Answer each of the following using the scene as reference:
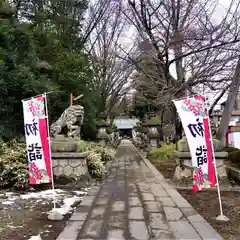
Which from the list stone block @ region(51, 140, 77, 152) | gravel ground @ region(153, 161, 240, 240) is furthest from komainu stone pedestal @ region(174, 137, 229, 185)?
stone block @ region(51, 140, 77, 152)

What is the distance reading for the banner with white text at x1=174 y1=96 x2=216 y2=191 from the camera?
460 centimetres

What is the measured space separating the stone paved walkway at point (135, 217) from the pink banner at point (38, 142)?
3.01ft

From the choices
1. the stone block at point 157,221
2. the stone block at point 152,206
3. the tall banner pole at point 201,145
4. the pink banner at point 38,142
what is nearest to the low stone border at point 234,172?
the tall banner pole at point 201,145

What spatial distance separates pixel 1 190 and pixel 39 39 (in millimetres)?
10229

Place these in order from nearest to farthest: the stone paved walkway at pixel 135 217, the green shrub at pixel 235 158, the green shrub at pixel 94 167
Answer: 1. the stone paved walkway at pixel 135 217
2. the green shrub at pixel 94 167
3. the green shrub at pixel 235 158

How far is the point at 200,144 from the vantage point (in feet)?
15.2

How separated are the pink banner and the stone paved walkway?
0.92 meters

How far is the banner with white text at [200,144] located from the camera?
4.60 metres

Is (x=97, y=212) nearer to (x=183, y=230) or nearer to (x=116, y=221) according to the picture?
(x=116, y=221)

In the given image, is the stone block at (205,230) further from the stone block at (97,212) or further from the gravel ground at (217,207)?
the stone block at (97,212)

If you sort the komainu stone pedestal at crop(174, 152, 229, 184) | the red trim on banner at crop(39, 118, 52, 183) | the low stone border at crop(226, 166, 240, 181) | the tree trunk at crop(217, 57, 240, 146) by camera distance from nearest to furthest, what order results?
the red trim on banner at crop(39, 118, 52, 183) → the komainu stone pedestal at crop(174, 152, 229, 184) → the low stone border at crop(226, 166, 240, 181) → the tree trunk at crop(217, 57, 240, 146)

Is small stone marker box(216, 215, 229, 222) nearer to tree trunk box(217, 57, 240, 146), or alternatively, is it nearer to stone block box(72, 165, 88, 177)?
stone block box(72, 165, 88, 177)

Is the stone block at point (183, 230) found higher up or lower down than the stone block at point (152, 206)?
higher up

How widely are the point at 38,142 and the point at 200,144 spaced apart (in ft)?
9.35
